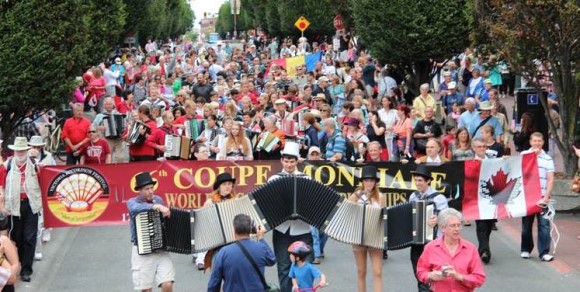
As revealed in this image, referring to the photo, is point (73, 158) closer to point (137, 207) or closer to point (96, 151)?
point (96, 151)

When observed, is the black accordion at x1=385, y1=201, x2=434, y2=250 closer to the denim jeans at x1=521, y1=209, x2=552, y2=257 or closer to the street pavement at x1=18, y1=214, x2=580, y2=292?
the street pavement at x1=18, y1=214, x2=580, y2=292

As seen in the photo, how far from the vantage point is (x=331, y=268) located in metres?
13.9

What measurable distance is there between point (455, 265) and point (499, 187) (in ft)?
18.7

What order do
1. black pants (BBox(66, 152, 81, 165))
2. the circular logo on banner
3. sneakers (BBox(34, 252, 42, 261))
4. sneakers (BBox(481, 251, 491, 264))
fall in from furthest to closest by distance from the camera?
black pants (BBox(66, 152, 81, 165)), sneakers (BBox(34, 252, 42, 261)), sneakers (BBox(481, 251, 491, 264)), the circular logo on banner

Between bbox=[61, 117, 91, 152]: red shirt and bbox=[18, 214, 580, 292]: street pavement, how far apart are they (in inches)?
85.2

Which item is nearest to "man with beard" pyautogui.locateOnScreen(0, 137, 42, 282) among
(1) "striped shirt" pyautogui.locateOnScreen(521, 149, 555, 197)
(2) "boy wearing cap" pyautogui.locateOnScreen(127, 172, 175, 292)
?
(2) "boy wearing cap" pyautogui.locateOnScreen(127, 172, 175, 292)

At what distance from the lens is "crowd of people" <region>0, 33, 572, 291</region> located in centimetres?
1112

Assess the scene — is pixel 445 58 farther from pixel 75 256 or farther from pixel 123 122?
pixel 75 256

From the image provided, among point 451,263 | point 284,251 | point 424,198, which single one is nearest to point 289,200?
point 284,251

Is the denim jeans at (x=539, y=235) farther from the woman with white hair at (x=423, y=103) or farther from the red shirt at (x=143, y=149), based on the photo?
the woman with white hair at (x=423, y=103)

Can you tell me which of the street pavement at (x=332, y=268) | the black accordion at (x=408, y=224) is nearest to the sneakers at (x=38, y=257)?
the street pavement at (x=332, y=268)

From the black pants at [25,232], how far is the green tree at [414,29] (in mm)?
14591

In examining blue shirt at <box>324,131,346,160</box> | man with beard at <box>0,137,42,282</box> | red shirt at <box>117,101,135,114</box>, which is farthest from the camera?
red shirt at <box>117,101,135,114</box>

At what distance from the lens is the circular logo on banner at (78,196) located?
13.4 m
